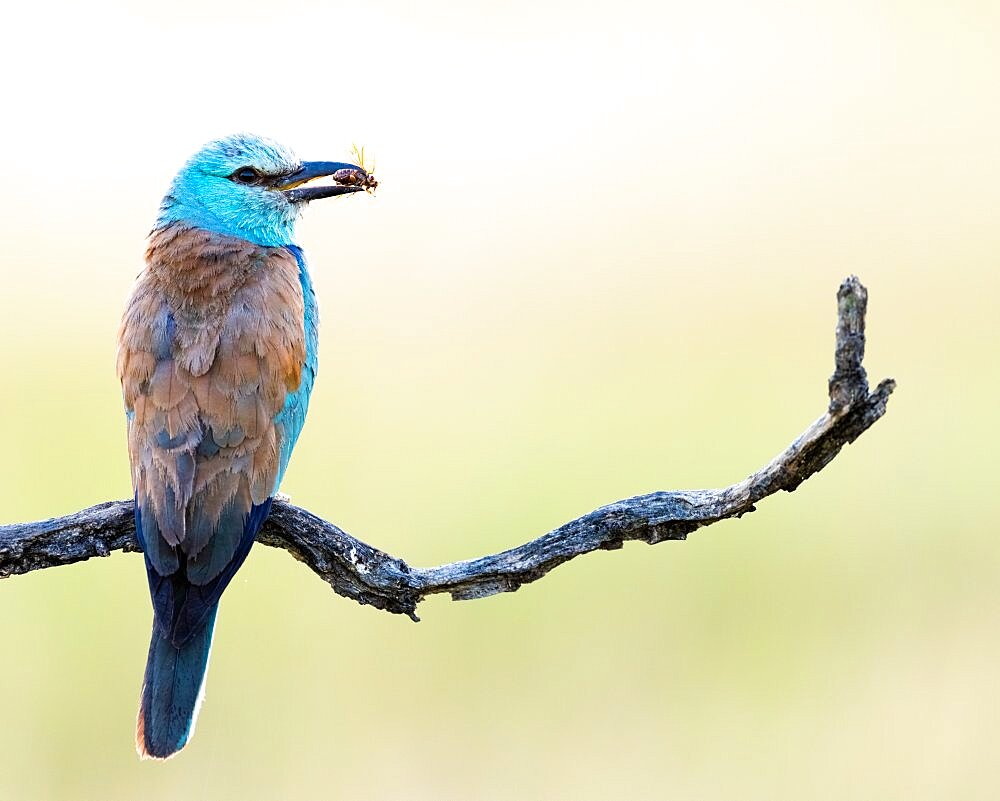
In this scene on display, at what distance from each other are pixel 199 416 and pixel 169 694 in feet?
2.86

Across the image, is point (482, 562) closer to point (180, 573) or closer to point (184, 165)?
point (180, 573)

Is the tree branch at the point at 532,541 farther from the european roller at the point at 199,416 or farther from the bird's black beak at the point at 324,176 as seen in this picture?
the bird's black beak at the point at 324,176

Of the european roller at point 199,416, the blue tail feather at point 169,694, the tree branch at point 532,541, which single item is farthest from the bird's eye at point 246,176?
the blue tail feather at point 169,694

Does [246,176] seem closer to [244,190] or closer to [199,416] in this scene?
[244,190]

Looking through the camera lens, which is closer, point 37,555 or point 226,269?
point 37,555

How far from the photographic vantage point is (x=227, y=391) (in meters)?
4.53

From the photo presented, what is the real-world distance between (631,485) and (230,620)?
244cm

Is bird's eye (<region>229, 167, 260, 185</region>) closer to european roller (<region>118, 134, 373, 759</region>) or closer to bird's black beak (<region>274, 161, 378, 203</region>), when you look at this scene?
bird's black beak (<region>274, 161, 378, 203</region>)

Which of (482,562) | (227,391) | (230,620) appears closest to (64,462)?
(230,620)

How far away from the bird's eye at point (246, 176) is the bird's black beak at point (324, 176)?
0.09 m

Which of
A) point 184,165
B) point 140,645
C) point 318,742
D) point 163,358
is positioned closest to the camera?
point 163,358

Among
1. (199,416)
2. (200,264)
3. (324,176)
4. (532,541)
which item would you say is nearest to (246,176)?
(324,176)

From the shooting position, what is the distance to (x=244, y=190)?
546 centimetres

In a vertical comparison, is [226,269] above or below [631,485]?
below
